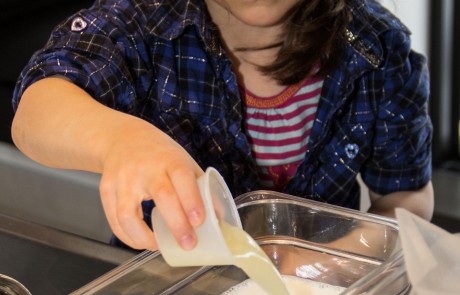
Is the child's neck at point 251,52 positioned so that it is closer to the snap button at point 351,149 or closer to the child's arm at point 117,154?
the snap button at point 351,149

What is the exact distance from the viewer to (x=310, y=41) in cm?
96

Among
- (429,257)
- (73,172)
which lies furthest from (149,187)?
(73,172)

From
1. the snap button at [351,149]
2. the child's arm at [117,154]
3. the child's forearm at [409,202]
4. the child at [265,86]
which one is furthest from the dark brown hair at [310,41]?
the child's arm at [117,154]

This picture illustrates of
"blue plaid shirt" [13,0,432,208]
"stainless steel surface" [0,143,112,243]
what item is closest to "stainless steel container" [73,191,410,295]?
"blue plaid shirt" [13,0,432,208]

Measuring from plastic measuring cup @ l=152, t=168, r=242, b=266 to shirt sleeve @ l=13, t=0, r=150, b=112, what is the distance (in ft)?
0.98

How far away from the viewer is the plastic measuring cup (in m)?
0.51

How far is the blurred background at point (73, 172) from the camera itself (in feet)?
4.57

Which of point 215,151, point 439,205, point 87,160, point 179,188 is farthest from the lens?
point 439,205

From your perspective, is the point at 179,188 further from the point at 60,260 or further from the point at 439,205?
the point at 439,205

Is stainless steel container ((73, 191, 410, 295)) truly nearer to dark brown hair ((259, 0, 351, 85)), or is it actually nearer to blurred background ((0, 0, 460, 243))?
dark brown hair ((259, 0, 351, 85))

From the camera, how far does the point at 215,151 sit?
0.95 m

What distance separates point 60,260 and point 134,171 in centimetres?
24

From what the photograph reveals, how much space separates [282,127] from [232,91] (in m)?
0.10

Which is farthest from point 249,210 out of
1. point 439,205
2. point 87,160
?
point 439,205
